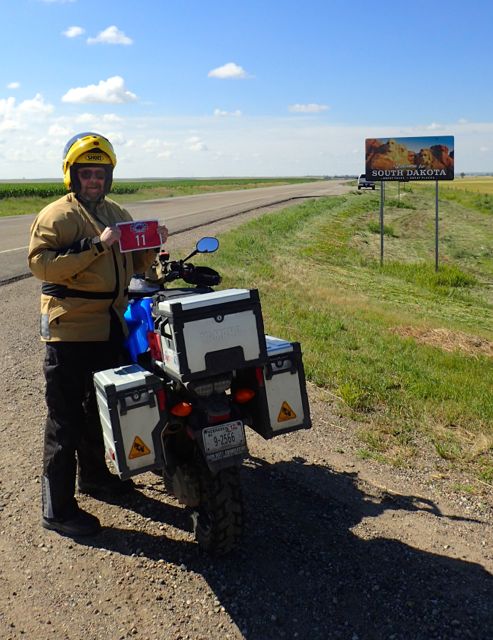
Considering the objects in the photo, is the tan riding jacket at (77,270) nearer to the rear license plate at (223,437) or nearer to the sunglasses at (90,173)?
the sunglasses at (90,173)

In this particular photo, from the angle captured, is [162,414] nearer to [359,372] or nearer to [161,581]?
[161,581]

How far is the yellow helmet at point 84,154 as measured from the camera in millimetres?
3186

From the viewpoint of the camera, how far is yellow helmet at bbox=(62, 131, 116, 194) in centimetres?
319

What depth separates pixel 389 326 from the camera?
28.3ft

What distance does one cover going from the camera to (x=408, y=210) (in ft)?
110

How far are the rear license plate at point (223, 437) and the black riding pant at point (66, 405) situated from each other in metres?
0.82

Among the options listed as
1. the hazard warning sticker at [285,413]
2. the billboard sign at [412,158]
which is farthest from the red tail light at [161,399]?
the billboard sign at [412,158]

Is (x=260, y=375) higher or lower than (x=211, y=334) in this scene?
lower

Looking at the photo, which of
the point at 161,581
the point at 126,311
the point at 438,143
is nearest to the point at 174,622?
the point at 161,581

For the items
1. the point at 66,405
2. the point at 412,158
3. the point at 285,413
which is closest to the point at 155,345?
the point at 66,405

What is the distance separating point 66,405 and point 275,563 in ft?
4.57

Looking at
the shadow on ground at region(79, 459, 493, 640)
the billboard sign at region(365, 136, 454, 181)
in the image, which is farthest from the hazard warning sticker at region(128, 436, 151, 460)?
the billboard sign at region(365, 136, 454, 181)

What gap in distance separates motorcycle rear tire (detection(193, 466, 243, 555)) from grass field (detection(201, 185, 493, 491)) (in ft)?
5.41

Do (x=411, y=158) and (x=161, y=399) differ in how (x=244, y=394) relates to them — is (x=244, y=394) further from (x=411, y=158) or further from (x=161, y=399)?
(x=411, y=158)
